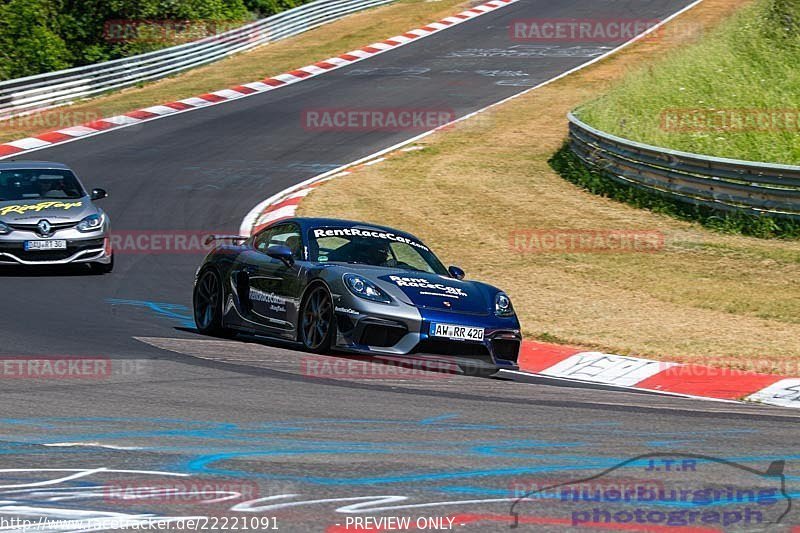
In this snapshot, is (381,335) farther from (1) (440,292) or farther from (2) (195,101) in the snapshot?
(2) (195,101)

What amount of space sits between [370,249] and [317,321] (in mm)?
1228

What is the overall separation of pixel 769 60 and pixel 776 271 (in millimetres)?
13706

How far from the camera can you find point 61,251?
15789 mm

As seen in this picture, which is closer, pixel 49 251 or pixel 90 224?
pixel 49 251

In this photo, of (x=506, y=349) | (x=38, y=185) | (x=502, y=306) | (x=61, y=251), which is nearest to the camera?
(x=506, y=349)

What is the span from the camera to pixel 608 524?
18.1ft

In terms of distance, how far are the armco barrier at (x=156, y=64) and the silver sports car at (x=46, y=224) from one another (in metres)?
13.0

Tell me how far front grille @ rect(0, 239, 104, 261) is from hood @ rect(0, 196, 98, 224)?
0.32 metres

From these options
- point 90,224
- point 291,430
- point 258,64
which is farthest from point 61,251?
point 258,64

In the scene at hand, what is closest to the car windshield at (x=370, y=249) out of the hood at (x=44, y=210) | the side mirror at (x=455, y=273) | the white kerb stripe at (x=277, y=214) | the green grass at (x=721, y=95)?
the side mirror at (x=455, y=273)

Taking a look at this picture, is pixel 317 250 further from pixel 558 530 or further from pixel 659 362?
pixel 558 530

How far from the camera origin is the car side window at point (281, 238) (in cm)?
1220

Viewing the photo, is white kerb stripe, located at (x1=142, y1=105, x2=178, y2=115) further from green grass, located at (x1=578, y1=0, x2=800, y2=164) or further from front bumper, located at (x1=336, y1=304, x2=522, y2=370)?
front bumper, located at (x1=336, y1=304, x2=522, y2=370)

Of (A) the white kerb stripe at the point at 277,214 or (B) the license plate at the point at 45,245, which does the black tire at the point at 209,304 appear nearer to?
(B) the license plate at the point at 45,245
